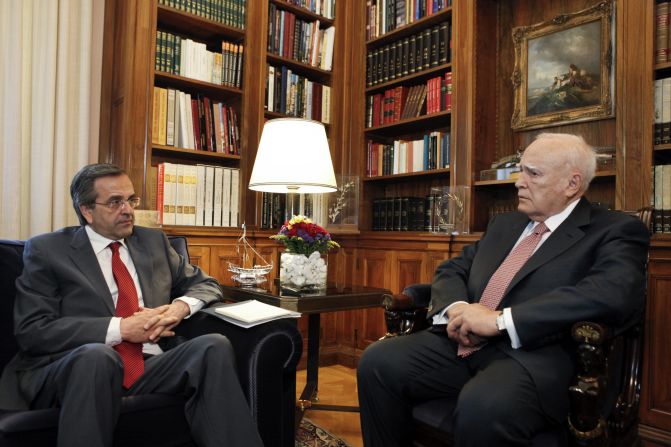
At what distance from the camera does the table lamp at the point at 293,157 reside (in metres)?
2.28

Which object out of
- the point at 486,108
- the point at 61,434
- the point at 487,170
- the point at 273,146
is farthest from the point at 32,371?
the point at 486,108

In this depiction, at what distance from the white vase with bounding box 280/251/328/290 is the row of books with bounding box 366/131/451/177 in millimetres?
1234

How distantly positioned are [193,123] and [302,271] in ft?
4.37

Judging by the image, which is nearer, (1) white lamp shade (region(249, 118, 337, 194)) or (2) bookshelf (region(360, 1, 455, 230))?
(1) white lamp shade (region(249, 118, 337, 194))

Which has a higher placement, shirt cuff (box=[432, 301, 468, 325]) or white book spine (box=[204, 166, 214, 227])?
white book spine (box=[204, 166, 214, 227])

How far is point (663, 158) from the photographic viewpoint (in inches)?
96.7

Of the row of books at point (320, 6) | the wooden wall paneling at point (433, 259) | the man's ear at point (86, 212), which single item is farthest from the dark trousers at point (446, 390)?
the row of books at point (320, 6)

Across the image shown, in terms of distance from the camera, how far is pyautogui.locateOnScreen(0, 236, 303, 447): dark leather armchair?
4.62ft

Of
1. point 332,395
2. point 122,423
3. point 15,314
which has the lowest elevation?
point 332,395

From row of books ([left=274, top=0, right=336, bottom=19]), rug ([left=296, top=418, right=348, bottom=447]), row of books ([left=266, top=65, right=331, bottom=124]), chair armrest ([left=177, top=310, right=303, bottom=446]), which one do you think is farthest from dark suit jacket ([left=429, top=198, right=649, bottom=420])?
row of books ([left=274, top=0, right=336, bottom=19])

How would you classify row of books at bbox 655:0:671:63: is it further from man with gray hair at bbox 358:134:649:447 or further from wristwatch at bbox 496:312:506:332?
wristwatch at bbox 496:312:506:332

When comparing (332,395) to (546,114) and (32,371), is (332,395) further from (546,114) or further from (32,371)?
(546,114)

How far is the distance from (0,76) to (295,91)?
164 centimetres

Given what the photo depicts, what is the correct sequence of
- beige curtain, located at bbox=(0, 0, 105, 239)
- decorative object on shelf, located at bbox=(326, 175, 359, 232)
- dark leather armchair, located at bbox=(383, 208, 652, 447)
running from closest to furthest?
1. dark leather armchair, located at bbox=(383, 208, 652, 447)
2. beige curtain, located at bbox=(0, 0, 105, 239)
3. decorative object on shelf, located at bbox=(326, 175, 359, 232)
